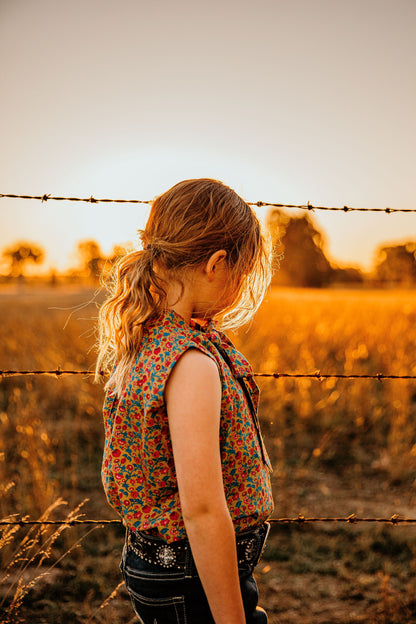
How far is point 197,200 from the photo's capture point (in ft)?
3.66

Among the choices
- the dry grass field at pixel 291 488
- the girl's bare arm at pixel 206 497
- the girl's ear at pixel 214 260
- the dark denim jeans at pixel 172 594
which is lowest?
the dry grass field at pixel 291 488

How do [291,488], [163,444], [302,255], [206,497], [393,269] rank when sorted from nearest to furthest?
[206,497], [163,444], [291,488], [393,269], [302,255]

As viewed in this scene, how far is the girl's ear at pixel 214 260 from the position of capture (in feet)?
3.60

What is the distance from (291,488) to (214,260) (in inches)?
120

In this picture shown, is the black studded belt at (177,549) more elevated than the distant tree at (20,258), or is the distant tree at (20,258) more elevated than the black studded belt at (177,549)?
the distant tree at (20,258)

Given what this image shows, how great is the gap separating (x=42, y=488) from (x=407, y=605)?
202 centimetres

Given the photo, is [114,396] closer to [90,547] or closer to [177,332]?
[177,332]

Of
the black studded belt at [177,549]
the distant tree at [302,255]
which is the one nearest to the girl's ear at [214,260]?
the black studded belt at [177,549]

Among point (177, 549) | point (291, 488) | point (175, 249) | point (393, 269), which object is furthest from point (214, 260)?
point (393, 269)

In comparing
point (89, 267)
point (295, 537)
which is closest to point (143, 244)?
point (89, 267)

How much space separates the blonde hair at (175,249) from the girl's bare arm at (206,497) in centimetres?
21

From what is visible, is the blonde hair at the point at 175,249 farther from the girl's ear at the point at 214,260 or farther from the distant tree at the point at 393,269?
the distant tree at the point at 393,269

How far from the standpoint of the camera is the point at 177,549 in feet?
3.65

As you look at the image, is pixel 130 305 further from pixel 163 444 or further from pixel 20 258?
pixel 20 258
